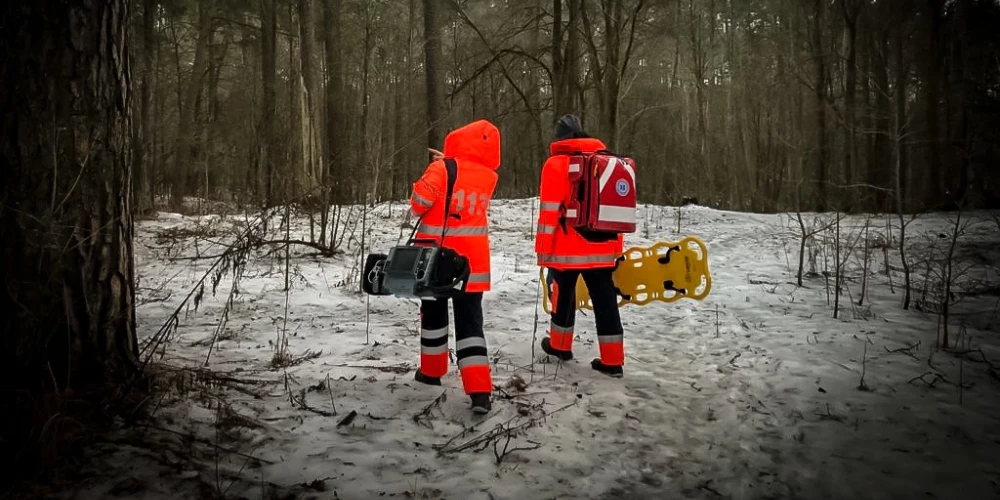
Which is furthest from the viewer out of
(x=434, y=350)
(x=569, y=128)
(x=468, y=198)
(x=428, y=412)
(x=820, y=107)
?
(x=820, y=107)

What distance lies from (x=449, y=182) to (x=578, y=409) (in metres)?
1.73

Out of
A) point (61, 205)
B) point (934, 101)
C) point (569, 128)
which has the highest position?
point (934, 101)

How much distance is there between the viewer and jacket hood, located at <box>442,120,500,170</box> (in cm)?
342

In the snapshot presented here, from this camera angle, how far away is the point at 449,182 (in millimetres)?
3281

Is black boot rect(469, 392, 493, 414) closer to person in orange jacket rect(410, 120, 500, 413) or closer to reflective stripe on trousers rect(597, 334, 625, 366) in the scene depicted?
person in orange jacket rect(410, 120, 500, 413)

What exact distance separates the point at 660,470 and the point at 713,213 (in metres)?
12.8

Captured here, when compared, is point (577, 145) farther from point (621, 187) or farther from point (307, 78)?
point (307, 78)

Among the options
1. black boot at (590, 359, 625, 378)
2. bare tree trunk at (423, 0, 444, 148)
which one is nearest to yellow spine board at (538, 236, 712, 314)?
black boot at (590, 359, 625, 378)

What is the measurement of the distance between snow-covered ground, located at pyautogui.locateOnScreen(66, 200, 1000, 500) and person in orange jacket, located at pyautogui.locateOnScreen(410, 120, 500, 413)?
0.33 m

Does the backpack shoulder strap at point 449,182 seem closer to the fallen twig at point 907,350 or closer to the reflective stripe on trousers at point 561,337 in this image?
the reflective stripe on trousers at point 561,337

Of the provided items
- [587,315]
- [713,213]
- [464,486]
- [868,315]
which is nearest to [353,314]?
[587,315]

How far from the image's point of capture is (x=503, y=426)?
10.2ft

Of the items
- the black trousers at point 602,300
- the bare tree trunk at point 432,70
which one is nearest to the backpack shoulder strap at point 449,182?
the black trousers at point 602,300

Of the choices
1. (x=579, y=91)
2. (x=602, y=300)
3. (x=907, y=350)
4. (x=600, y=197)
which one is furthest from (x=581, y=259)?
(x=579, y=91)
